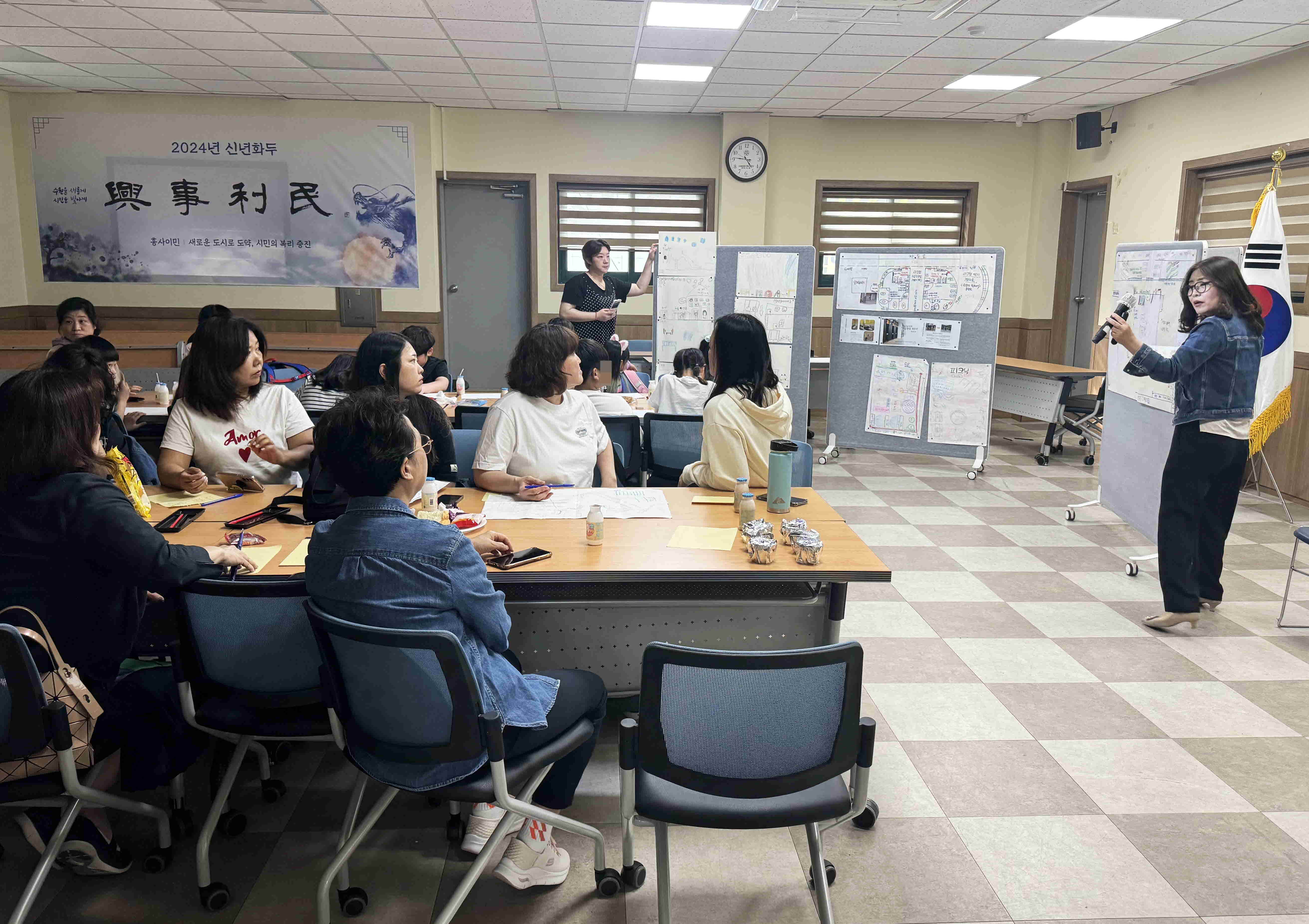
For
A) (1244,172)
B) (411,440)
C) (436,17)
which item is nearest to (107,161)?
(436,17)

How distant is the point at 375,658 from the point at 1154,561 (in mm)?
4179

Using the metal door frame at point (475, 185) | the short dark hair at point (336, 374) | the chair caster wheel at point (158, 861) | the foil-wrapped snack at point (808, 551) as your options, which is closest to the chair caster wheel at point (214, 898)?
the chair caster wheel at point (158, 861)

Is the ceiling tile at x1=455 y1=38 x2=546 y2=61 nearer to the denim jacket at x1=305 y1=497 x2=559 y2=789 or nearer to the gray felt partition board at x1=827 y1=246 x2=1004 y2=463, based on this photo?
the gray felt partition board at x1=827 y1=246 x2=1004 y2=463

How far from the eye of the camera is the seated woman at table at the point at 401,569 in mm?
1768

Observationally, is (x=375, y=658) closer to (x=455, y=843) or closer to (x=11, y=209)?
(x=455, y=843)

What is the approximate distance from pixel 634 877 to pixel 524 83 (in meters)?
6.67

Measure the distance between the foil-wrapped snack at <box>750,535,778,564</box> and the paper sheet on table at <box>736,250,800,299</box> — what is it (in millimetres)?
4244

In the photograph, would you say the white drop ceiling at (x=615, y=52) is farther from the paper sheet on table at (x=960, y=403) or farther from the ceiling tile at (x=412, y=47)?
the paper sheet on table at (x=960, y=403)

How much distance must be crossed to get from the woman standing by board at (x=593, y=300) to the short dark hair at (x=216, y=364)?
3080 mm

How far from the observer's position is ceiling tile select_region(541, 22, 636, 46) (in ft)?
18.6

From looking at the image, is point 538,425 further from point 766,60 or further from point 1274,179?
point 1274,179

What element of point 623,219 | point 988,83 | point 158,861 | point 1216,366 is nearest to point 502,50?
point 623,219

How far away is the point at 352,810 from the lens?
6.81 ft

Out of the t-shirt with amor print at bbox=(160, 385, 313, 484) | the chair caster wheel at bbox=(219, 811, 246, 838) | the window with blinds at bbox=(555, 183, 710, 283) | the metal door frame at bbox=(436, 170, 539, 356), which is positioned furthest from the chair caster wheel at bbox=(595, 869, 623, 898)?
the window with blinds at bbox=(555, 183, 710, 283)
